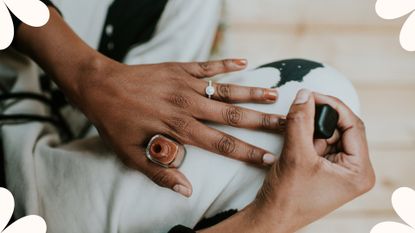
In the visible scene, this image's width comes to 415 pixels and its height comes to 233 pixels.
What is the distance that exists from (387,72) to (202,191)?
0.84 m

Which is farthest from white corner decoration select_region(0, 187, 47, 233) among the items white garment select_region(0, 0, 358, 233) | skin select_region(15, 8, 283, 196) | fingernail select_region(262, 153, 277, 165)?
fingernail select_region(262, 153, 277, 165)

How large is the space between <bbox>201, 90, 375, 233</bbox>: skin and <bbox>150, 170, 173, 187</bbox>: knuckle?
107 millimetres

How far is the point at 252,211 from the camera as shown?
2.44 ft

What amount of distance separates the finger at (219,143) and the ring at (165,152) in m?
0.02

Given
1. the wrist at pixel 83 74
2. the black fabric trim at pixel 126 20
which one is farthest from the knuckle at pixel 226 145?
the black fabric trim at pixel 126 20

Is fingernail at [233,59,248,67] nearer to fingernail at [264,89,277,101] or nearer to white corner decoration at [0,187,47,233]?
fingernail at [264,89,277,101]

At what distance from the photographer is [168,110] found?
2.65ft

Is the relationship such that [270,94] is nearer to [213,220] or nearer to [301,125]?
[301,125]

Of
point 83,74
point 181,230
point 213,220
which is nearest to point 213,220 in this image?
point 213,220

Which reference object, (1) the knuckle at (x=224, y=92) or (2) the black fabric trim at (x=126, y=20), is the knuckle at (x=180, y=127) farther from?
(2) the black fabric trim at (x=126, y=20)

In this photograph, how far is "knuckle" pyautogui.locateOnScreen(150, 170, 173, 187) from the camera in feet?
2.52

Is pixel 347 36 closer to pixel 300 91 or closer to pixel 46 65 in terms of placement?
pixel 300 91

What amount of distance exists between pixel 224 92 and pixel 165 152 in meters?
0.15

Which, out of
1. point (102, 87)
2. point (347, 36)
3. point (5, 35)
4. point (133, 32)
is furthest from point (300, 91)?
point (347, 36)
